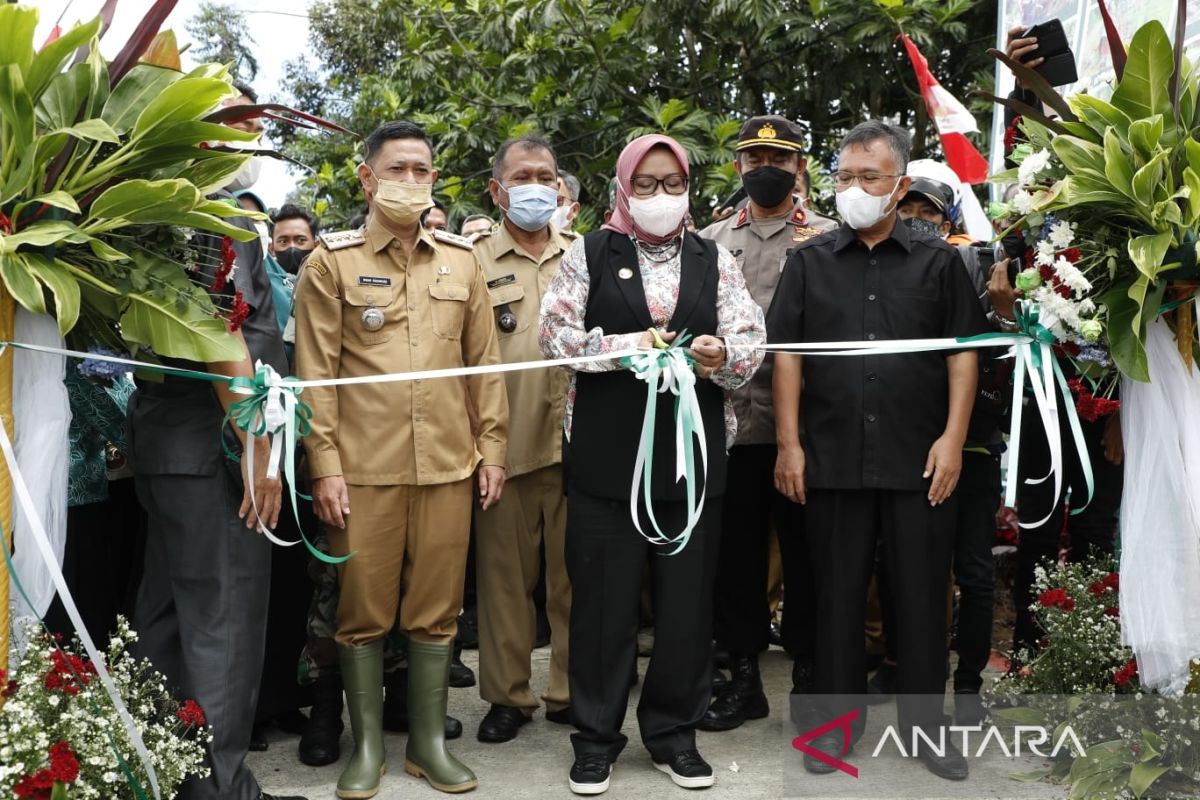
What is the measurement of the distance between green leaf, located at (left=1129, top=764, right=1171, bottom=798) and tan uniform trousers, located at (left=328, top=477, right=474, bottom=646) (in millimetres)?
2306

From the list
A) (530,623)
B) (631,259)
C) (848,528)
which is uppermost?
(631,259)

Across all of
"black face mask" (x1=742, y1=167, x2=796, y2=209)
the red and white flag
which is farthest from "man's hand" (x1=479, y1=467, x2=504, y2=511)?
the red and white flag

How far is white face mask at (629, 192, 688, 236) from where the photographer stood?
420 cm

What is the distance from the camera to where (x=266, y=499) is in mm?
3766

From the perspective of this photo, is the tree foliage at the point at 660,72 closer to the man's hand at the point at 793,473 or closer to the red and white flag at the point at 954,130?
the red and white flag at the point at 954,130

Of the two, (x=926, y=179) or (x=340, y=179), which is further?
(x=340, y=179)

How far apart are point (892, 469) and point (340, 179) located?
9.22 metres

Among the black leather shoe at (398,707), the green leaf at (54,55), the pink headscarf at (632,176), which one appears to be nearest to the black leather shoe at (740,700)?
the black leather shoe at (398,707)

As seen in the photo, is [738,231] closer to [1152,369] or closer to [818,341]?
[818,341]

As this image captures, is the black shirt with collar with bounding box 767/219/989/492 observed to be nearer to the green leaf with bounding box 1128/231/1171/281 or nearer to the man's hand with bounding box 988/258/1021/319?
the man's hand with bounding box 988/258/1021/319

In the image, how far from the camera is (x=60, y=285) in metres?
3.15

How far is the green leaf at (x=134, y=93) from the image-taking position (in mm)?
3299

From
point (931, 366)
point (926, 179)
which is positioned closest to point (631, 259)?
point (931, 366)

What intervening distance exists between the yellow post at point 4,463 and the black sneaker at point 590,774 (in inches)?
74.2
